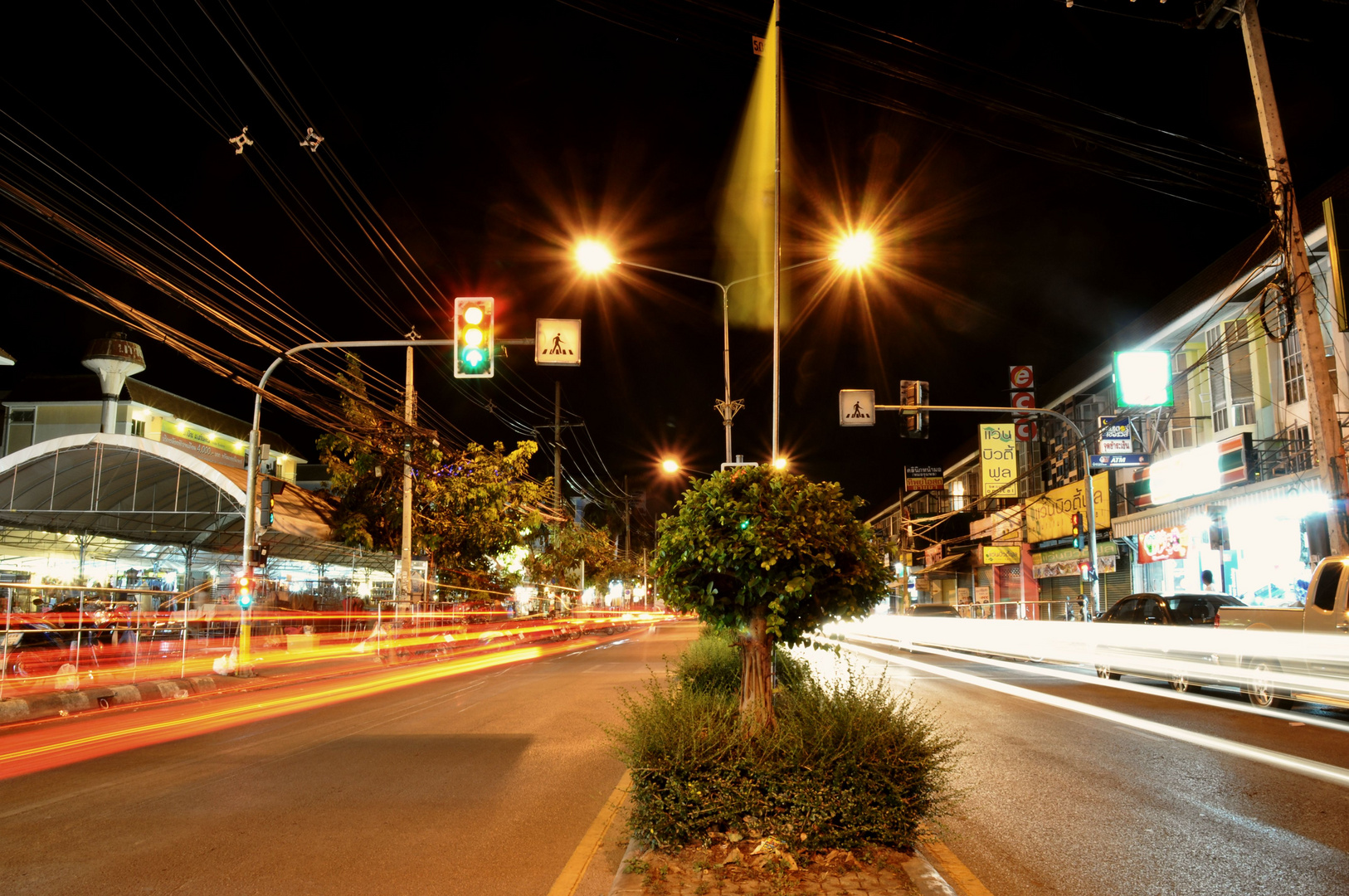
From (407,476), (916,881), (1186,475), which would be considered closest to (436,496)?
(407,476)

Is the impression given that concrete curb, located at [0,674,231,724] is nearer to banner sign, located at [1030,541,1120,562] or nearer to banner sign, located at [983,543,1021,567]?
banner sign, located at [1030,541,1120,562]

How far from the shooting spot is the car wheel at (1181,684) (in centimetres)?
1586

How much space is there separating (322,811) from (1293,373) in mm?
25818

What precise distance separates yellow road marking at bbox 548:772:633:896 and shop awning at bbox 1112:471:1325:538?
41.3 ft

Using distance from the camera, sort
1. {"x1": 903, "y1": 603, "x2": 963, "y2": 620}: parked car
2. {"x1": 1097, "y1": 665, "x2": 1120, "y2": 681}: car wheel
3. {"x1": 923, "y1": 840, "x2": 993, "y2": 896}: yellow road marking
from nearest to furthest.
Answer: {"x1": 923, "y1": 840, "x2": 993, "y2": 896}: yellow road marking → {"x1": 1097, "y1": 665, "x2": 1120, "y2": 681}: car wheel → {"x1": 903, "y1": 603, "x2": 963, "y2": 620}: parked car

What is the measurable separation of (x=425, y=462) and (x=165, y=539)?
43.1 ft

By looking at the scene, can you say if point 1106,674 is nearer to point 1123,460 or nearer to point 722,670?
point 1123,460

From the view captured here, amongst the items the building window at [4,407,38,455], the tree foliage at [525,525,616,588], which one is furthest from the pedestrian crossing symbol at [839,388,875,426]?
the building window at [4,407,38,455]

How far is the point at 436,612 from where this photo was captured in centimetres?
3109

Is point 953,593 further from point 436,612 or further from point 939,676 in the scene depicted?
point 939,676

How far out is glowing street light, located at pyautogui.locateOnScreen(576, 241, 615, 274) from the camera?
16000 millimetres

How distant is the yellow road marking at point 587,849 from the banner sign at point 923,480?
49365 mm

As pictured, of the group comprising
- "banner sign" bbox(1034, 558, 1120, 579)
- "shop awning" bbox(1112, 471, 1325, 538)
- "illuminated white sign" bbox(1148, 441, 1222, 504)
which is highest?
"illuminated white sign" bbox(1148, 441, 1222, 504)

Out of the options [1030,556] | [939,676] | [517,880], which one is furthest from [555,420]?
[517,880]
